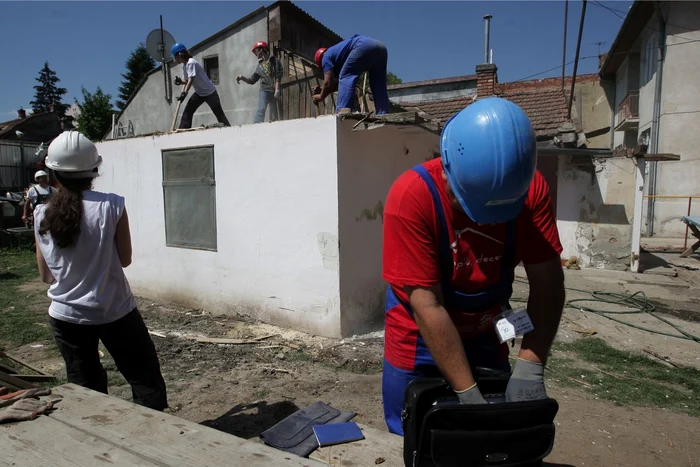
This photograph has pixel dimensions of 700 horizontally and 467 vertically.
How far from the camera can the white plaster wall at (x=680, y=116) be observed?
52.6ft

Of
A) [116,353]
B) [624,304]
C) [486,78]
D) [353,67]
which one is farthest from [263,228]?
[486,78]

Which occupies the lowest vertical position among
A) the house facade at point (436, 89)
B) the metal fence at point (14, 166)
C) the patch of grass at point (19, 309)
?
the patch of grass at point (19, 309)

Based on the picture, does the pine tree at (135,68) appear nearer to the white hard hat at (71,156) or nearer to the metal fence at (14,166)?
the metal fence at (14,166)

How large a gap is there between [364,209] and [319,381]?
80.4 inches

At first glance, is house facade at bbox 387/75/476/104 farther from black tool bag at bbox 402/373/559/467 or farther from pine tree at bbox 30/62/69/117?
pine tree at bbox 30/62/69/117

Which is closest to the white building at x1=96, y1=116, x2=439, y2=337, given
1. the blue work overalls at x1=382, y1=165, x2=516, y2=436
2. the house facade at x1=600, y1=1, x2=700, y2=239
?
the blue work overalls at x1=382, y1=165, x2=516, y2=436

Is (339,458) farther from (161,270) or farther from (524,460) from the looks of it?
(161,270)

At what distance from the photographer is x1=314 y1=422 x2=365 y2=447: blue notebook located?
180 cm

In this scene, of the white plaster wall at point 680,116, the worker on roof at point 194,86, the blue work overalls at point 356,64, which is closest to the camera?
the blue work overalls at point 356,64

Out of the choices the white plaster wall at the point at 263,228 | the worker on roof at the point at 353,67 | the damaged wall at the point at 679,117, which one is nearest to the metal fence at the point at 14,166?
the white plaster wall at the point at 263,228

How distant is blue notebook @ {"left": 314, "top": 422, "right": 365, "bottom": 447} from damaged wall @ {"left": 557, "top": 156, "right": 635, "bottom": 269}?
31.5ft

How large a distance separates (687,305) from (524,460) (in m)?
7.77

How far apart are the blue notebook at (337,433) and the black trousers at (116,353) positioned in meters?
1.24

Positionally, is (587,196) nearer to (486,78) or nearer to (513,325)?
(486,78)
